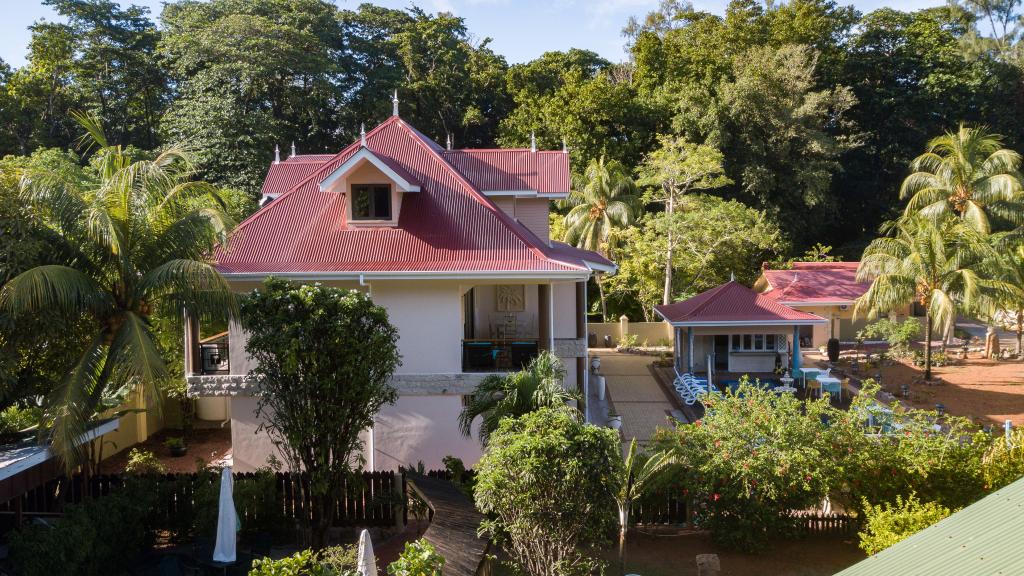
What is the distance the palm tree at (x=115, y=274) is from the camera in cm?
1073

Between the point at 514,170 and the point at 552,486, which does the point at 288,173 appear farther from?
the point at 552,486

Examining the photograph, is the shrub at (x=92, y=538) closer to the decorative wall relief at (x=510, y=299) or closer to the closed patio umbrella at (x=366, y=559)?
the closed patio umbrella at (x=366, y=559)

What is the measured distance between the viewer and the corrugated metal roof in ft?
18.5

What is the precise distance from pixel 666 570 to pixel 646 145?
3577 centimetres

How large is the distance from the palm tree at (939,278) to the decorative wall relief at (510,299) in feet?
50.9

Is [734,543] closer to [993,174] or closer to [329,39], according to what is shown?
[993,174]

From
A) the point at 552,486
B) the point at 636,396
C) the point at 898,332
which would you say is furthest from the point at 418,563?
the point at 898,332

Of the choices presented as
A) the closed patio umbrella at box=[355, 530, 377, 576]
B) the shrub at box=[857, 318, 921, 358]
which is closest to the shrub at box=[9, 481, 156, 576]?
the closed patio umbrella at box=[355, 530, 377, 576]

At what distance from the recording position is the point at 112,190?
12.0 metres

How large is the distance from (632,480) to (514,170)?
10.6m

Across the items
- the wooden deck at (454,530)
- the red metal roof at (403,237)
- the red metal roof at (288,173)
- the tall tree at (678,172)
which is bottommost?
the wooden deck at (454,530)

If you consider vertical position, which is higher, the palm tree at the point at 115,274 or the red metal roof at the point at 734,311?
the palm tree at the point at 115,274

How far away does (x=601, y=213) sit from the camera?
36094 mm

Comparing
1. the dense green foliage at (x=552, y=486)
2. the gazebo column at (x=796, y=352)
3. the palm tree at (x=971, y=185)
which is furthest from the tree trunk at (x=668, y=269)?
the dense green foliage at (x=552, y=486)
